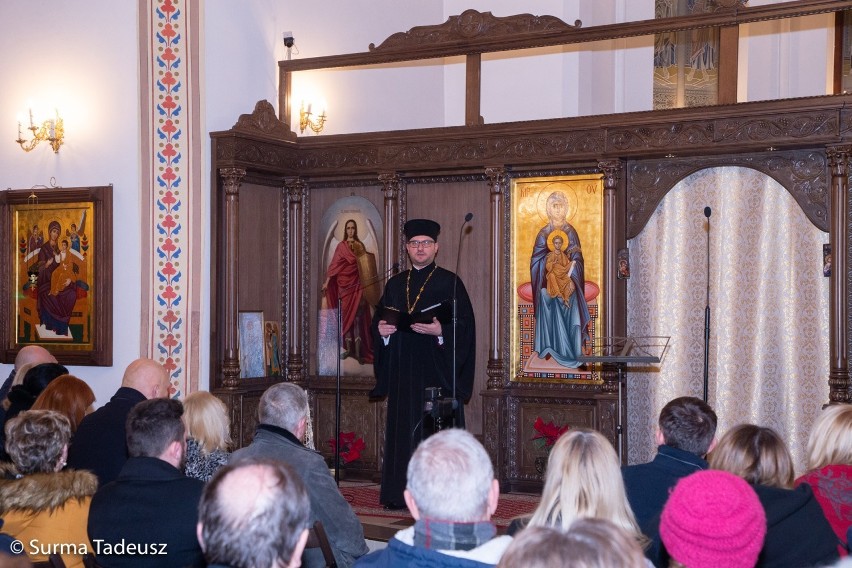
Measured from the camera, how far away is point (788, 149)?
27.3ft

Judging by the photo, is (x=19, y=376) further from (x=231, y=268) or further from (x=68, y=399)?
(x=231, y=268)

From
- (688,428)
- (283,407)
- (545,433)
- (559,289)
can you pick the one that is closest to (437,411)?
(545,433)

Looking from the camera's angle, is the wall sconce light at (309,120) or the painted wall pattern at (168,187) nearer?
the painted wall pattern at (168,187)

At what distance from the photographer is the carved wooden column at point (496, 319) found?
30.5 feet

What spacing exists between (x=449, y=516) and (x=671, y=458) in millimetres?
1577

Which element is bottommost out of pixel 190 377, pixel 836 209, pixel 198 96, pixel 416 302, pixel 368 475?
pixel 368 475

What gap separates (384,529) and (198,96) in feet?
14.2

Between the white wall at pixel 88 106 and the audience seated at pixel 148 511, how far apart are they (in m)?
5.58

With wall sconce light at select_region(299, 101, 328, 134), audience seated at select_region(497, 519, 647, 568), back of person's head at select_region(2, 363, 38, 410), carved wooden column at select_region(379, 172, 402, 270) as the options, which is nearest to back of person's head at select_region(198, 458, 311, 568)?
audience seated at select_region(497, 519, 647, 568)

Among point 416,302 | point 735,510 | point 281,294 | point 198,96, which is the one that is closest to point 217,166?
point 198,96

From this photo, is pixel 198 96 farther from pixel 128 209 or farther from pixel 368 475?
pixel 368 475

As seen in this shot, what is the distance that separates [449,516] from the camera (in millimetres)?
3029

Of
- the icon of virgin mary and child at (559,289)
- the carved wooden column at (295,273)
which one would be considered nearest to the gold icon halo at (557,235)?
the icon of virgin mary and child at (559,289)

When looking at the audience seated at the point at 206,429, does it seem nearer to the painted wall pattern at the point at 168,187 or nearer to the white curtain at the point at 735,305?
the painted wall pattern at the point at 168,187
